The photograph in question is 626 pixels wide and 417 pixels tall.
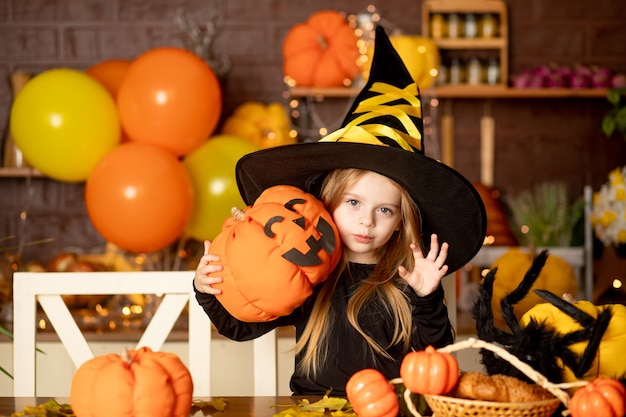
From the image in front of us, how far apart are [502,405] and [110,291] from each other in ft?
2.81

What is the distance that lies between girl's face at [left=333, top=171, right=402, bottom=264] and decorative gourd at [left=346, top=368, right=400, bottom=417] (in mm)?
476

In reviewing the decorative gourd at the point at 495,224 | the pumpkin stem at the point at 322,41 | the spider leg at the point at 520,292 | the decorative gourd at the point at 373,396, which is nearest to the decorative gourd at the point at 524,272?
the decorative gourd at the point at 495,224

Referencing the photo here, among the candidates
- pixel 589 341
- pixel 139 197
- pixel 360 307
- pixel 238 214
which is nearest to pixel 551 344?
pixel 589 341

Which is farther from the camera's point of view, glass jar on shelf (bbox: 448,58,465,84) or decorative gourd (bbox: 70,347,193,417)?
glass jar on shelf (bbox: 448,58,465,84)

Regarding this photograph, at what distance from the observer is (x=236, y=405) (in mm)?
1176

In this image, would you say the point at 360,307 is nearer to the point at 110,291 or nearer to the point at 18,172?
the point at 110,291

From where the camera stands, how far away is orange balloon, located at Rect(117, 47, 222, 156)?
225 centimetres

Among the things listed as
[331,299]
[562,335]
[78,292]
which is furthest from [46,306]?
[562,335]

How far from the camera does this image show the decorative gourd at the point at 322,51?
→ 277 centimetres

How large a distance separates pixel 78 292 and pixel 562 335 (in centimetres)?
88

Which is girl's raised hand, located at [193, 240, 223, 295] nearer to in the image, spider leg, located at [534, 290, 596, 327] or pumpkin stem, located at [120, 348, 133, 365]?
pumpkin stem, located at [120, 348, 133, 365]

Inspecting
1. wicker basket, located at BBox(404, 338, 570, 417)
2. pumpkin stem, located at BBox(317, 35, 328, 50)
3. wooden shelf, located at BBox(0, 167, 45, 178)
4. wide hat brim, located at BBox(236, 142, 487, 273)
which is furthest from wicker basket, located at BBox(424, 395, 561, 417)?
wooden shelf, located at BBox(0, 167, 45, 178)

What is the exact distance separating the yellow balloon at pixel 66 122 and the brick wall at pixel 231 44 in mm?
700

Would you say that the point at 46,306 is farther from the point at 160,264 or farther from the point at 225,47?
the point at 225,47
